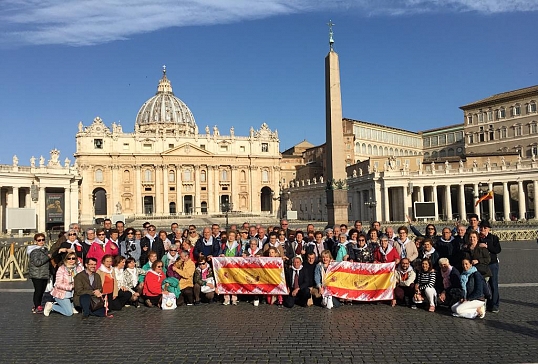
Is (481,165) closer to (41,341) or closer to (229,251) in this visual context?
(229,251)

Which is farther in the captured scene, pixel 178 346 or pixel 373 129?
pixel 373 129

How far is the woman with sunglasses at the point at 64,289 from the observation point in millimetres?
9797

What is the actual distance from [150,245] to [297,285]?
4030mm

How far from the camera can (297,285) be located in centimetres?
1055

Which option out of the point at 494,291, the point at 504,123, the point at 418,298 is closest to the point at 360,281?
the point at 418,298

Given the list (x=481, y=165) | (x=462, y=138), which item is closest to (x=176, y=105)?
(x=462, y=138)

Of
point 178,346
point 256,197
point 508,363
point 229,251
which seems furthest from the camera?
point 256,197

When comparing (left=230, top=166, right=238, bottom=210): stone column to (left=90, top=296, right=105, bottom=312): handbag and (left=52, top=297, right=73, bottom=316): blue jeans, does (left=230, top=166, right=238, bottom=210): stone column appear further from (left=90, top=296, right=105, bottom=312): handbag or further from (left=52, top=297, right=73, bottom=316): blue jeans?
Answer: (left=90, top=296, right=105, bottom=312): handbag

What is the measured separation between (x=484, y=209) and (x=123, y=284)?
54.9m

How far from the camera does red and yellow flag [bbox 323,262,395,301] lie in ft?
34.2

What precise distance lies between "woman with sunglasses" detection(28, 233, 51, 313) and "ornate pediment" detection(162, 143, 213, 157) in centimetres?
7474

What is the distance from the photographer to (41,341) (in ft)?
25.7

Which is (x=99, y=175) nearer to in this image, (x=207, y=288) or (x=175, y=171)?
(x=175, y=171)

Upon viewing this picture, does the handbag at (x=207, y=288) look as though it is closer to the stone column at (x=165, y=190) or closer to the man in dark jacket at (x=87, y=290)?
the man in dark jacket at (x=87, y=290)
